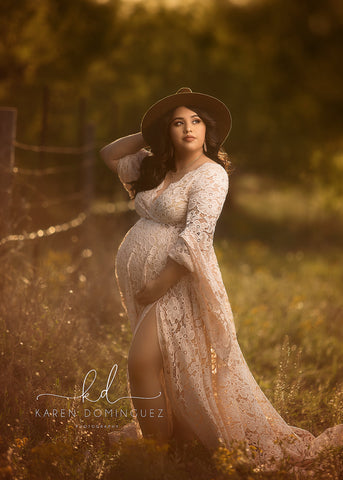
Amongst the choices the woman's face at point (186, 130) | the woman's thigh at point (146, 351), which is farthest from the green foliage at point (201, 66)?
the woman's thigh at point (146, 351)

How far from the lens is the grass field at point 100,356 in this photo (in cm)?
308

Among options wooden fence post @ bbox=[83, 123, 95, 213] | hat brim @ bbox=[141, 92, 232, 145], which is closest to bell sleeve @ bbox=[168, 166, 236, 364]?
hat brim @ bbox=[141, 92, 232, 145]

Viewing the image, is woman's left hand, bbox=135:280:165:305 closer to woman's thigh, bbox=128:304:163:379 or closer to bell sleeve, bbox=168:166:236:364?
woman's thigh, bbox=128:304:163:379

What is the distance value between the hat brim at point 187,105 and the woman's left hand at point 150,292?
98 centimetres

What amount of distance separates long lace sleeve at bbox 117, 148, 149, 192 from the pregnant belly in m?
0.43

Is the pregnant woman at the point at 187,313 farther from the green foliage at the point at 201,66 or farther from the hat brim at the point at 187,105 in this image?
the green foliage at the point at 201,66

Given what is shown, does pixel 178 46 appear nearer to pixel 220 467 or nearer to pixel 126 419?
pixel 126 419

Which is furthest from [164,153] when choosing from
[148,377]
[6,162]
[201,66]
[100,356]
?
[201,66]

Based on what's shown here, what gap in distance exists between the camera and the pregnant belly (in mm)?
3342

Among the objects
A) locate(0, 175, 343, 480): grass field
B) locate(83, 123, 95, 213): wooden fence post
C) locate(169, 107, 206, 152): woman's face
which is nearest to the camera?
locate(0, 175, 343, 480): grass field

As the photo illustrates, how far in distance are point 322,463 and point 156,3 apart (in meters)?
10.4

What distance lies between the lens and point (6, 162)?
4.72m

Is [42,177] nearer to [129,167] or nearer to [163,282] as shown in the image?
[129,167]

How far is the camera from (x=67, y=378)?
4.25 metres
